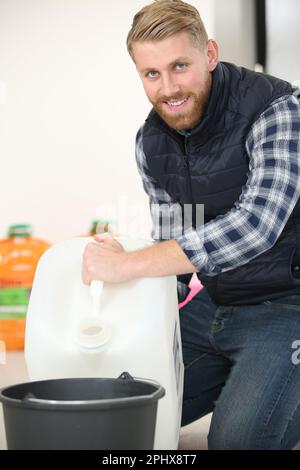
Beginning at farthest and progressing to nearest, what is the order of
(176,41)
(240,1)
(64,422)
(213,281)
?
1. (240,1)
2. (213,281)
3. (176,41)
4. (64,422)

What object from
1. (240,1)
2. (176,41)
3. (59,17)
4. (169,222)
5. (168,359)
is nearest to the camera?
(168,359)

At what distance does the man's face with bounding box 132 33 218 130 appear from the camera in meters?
1.56

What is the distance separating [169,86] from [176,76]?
0.03 metres

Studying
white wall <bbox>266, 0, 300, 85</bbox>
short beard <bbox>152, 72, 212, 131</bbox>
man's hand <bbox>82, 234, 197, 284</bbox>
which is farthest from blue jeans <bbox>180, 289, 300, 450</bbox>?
white wall <bbox>266, 0, 300, 85</bbox>

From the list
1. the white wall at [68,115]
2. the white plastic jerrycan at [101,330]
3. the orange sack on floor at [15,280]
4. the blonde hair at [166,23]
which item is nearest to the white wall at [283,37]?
the white wall at [68,115]

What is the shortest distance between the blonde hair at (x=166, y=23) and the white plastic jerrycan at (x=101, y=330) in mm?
475

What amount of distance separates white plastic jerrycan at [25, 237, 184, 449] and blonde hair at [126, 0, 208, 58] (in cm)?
48

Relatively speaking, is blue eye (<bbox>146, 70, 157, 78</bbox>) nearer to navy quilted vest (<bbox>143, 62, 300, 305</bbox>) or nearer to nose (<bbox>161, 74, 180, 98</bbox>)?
nose (<bbox>161, 74, 180, 98</bbox>)

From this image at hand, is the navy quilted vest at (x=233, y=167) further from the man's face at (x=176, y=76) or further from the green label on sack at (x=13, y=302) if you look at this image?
the green label on sack at (x=13, y=302)

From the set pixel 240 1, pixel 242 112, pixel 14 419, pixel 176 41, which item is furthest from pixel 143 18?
pixel 240 1

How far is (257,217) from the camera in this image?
1.46 metres

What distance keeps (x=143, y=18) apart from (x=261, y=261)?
0.60m

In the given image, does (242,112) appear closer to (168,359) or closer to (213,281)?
(213,281)

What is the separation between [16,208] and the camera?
382cm
